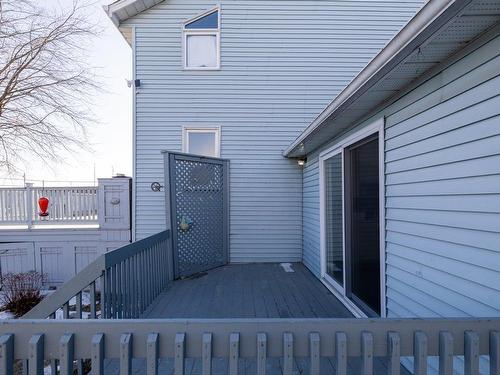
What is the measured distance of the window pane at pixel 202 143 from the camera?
668 cm

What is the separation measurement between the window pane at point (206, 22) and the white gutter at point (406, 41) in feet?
15.8

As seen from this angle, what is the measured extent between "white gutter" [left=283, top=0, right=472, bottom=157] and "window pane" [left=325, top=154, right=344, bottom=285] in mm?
1560

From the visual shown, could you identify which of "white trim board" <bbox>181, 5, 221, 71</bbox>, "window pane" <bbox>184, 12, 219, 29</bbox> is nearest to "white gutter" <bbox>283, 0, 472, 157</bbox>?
"white trim board" <bbox>181, 5, 221, 71</bbox>

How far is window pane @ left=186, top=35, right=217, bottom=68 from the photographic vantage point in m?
6.67

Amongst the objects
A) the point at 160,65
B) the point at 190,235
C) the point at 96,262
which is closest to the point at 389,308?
the point at 96,262

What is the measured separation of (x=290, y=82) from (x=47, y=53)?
6480mm

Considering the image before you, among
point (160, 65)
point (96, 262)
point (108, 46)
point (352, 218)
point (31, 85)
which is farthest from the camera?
point (108, 46)

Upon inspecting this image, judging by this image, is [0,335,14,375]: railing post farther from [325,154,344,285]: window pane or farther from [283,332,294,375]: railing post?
[325,154,344,285]: window pane

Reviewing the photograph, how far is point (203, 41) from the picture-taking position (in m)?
6.68

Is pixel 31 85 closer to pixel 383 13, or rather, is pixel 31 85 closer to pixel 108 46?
pixel 108 46

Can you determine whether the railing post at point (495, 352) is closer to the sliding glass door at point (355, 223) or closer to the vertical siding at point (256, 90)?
the sliding glass door at point (355, 223)

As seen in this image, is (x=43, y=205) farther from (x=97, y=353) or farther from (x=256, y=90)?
(x=97, y=353)

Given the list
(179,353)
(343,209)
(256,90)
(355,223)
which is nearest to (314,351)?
(179,353)

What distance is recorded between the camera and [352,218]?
12.3 ft
